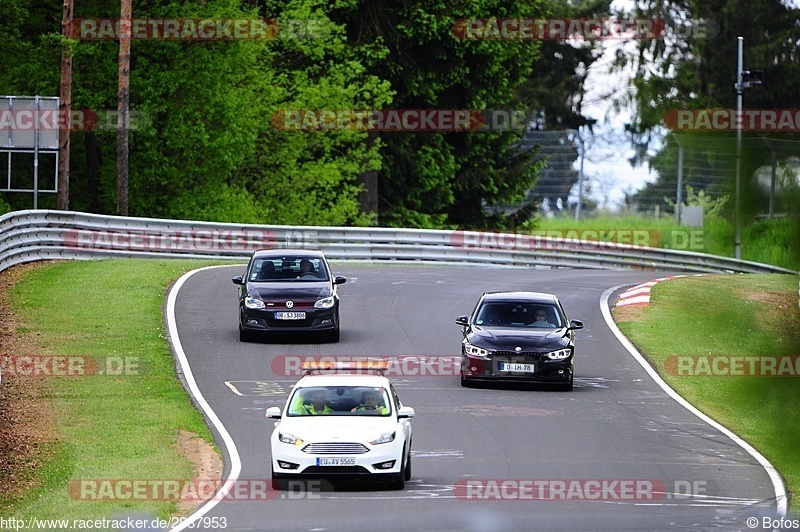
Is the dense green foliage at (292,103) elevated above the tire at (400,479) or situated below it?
above

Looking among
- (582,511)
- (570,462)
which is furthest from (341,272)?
(582,511)

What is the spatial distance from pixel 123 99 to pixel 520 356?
24487 mm

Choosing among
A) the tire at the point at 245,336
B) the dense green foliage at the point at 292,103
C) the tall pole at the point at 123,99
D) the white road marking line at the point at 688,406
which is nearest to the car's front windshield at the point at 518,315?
the white road marking line at the point at 688,406

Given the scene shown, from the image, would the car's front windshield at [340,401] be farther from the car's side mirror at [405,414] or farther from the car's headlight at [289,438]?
the car's headlight at [289,438]

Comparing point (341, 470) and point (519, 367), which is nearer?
point (341, 470)

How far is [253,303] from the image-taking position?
2469cm

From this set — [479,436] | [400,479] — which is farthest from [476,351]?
[400,479]

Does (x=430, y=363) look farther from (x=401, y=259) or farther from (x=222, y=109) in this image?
(x=222, y=109)

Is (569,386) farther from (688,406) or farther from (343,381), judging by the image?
(343,381)

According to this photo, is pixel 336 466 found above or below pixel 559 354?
below

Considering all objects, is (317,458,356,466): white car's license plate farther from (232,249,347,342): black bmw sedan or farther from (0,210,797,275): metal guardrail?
(0,210,797,275): metal guardrail

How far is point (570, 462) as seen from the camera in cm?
1606

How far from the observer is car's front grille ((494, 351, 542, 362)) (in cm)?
2134

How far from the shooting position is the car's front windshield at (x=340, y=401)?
14.7 meters
